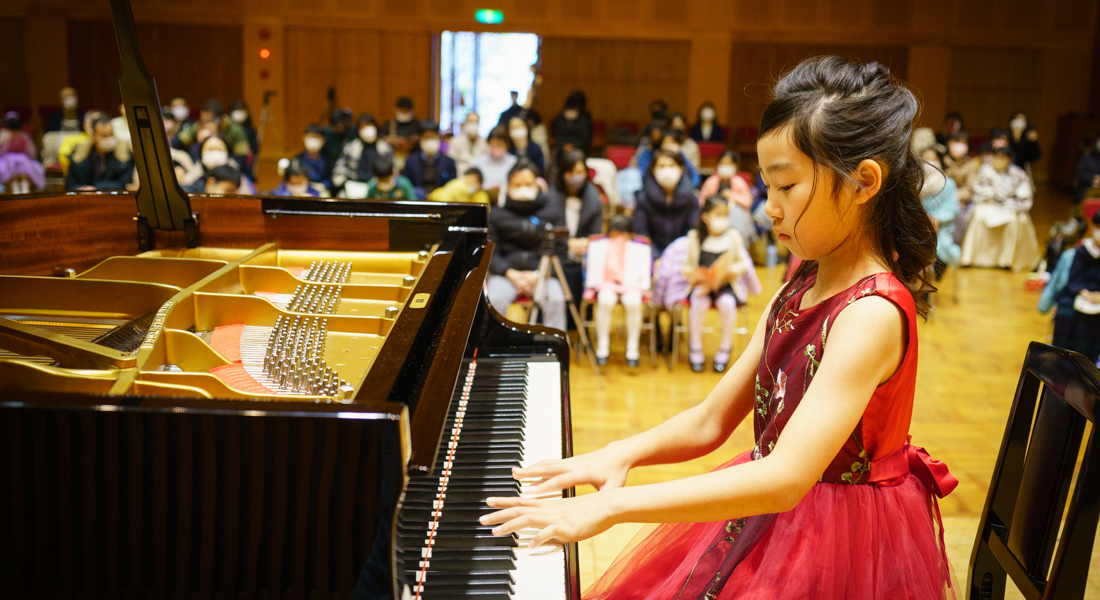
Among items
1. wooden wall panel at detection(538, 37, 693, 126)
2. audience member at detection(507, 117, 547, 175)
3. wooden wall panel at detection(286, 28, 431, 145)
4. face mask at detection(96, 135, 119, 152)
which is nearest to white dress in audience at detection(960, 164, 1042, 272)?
audience member at detection(507, 117, 547, 175)

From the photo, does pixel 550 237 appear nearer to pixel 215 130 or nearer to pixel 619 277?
pixel 619 277

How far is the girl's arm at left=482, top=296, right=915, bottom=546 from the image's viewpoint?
116 cm

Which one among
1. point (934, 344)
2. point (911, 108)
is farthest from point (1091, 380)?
point (934, 344)

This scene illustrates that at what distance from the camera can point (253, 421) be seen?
1093 mm

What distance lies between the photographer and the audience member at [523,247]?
5164 mm

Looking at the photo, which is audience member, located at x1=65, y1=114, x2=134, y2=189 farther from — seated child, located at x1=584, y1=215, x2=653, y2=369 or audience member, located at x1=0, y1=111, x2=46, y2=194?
seated child, located at x1=584, y1=215, x2=653, y2=369

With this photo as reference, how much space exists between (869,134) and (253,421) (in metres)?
0.94

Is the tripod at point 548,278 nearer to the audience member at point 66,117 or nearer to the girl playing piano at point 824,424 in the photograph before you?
the girl playing piano at point 824,424

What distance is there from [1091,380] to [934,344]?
4.84m

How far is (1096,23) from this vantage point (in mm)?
13812

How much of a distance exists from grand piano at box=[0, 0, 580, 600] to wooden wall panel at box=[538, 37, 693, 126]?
1239 centimetres

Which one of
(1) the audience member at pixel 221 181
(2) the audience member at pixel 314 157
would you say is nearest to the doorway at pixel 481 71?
(2) the audience member at pixel 314 157

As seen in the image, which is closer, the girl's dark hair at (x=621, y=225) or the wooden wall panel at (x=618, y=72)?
the girl's dark hair at (x=621, y=225)

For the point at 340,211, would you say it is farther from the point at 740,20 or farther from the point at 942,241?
the point at 740,20
